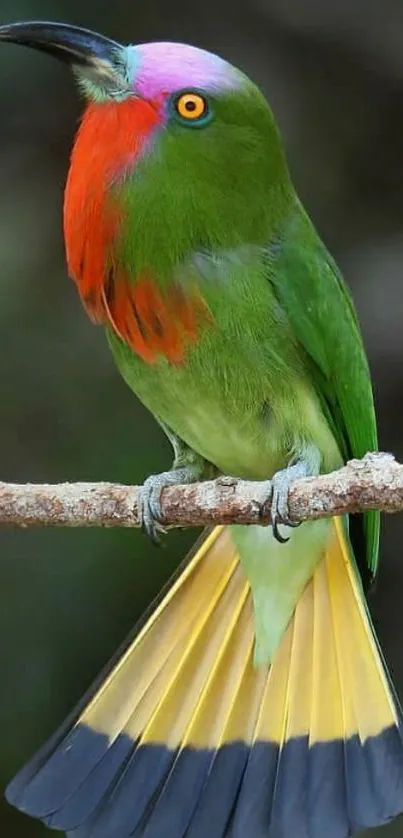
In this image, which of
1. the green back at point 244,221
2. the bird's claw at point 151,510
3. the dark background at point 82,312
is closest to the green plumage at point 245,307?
the green back at point 244,221

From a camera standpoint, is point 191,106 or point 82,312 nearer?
point 191,106

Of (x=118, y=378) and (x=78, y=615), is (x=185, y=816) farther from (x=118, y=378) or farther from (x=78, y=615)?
(x=118, y=378)

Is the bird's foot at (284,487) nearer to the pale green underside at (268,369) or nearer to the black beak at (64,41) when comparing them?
the pale green underside at (268,369)

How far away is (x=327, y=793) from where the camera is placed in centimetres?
185

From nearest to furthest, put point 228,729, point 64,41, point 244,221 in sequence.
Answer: point 64,41, point 244,221, point 228,729

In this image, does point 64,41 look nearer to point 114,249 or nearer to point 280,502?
point 114,249

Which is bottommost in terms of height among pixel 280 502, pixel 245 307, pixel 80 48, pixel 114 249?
pixel 280 502

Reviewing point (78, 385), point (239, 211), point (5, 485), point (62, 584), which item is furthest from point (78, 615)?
point (239, 211)

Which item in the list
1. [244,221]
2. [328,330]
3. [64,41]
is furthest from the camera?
[328,330]

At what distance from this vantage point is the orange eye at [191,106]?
5.19 ft

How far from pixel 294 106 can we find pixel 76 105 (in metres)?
0.40

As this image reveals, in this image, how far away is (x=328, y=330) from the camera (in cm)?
179

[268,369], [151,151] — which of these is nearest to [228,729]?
[268,369]

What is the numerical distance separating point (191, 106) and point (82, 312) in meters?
1.00
